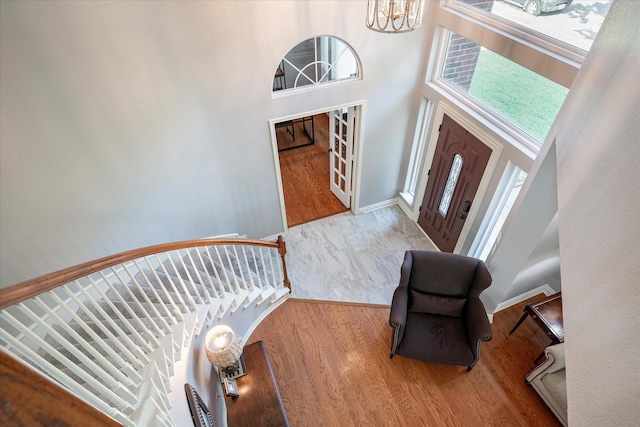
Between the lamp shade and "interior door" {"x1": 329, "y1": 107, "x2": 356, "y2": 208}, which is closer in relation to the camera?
the lamp shade

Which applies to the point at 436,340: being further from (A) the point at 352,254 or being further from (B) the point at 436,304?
(A) the point at 352,254

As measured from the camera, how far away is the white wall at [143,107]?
8.78 ft

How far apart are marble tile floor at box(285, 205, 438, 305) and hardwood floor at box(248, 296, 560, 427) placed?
0.33 metres

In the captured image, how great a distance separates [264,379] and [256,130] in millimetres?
2465

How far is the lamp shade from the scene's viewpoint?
2613 millimetres

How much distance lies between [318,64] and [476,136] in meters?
1.89

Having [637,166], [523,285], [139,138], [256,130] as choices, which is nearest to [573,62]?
[637,166]

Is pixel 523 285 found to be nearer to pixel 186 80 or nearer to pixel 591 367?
pixel 591 367

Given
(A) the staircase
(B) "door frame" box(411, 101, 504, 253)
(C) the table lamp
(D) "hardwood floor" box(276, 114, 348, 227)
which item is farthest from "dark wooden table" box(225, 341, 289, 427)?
(B) "door frame" box(411, 101, 504, 253)

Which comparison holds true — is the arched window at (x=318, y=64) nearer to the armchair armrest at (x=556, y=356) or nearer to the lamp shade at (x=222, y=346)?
the lamp shade at (x=222, y=346)

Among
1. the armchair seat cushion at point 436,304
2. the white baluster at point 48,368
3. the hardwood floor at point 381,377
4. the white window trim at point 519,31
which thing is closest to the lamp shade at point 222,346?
the hardwood floor at point 381,377

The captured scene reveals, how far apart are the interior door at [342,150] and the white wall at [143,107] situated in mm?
364

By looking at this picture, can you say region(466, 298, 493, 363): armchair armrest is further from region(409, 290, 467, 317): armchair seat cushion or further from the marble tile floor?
the marble tile floor

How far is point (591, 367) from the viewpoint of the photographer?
1081 millimetres
